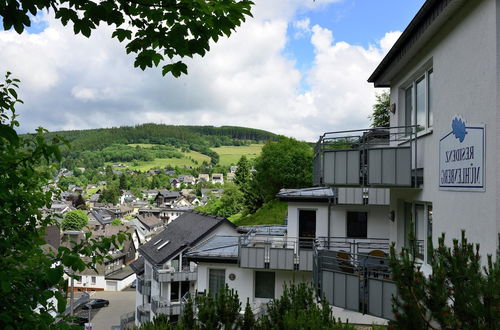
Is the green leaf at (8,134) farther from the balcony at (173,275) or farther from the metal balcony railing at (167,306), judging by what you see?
the metal balcony railing at (167,306)

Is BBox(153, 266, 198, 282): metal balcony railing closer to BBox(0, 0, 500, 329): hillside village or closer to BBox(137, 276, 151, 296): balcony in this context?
BBox(137, 276, 151, 296): balcony

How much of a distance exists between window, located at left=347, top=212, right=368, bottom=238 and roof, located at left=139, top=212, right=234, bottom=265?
1082 cm

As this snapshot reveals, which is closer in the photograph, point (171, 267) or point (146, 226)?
point (171, 267)

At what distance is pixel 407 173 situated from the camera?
27.5 ft

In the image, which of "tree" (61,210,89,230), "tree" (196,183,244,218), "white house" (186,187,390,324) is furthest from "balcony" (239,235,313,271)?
"tree" (61,210,89,230)

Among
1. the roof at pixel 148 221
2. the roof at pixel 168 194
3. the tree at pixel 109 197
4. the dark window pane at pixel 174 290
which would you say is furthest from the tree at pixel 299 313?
the tree at pixel 109 197

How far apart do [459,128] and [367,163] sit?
8.68 ft

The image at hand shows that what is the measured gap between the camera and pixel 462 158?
20.4ft

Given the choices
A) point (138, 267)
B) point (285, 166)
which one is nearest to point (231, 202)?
point (285, 166)

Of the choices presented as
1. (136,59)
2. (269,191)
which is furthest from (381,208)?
(269,191)

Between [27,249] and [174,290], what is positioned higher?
[27,249]

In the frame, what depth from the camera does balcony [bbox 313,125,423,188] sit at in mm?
8430

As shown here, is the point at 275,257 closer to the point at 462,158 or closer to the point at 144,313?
the point at 462,158

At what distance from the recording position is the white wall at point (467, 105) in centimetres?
534
